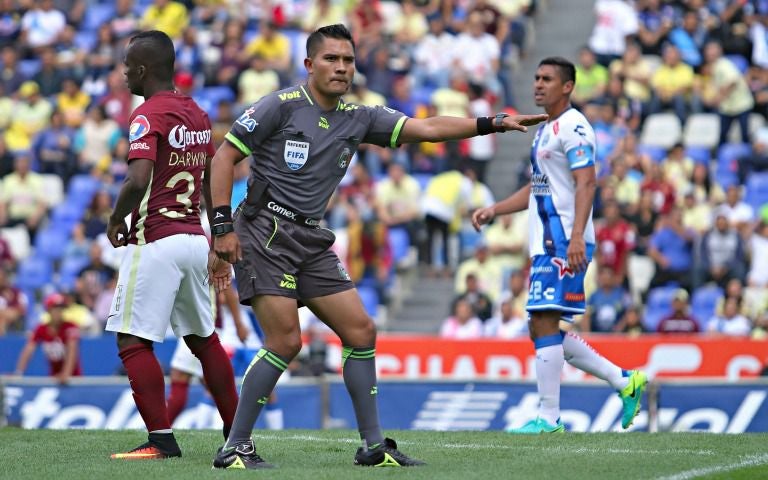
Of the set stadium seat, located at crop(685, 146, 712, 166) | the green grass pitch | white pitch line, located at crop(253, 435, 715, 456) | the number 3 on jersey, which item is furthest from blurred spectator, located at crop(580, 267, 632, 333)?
the number 3 on jersey

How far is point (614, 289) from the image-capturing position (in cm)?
1786

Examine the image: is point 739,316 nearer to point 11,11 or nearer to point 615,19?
point 615,19

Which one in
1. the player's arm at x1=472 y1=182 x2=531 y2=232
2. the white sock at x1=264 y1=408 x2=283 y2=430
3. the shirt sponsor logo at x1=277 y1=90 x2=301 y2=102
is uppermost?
the shirt sponsor logo at x1=277 y1=90 x2=301 y2=102

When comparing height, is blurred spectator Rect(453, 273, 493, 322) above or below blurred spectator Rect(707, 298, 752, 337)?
above

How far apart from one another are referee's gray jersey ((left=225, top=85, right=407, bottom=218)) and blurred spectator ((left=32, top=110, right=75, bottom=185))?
49.8 ft

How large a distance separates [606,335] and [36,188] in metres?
9.64

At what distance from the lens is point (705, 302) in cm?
1802

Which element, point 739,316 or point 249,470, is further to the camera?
point 739,316

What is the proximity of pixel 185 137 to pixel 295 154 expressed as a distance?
81cm

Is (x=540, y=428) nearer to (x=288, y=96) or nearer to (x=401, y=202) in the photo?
(x=288, y=96)

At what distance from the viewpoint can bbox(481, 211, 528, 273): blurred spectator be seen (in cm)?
1889

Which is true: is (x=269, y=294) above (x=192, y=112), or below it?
below

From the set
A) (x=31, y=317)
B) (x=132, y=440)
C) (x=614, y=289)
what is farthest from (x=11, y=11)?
(x=132, y=440)

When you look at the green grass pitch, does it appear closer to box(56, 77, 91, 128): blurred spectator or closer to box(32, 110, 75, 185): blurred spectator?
box(32, 110, 75, 185): blurred spectator
